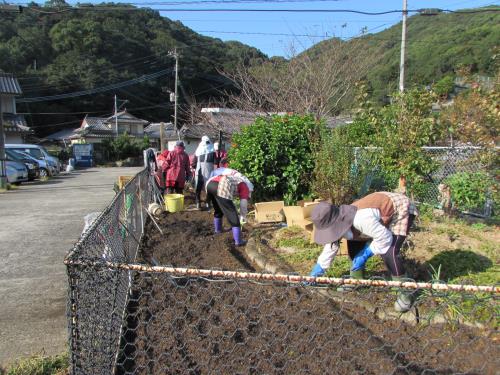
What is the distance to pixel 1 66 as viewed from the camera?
48.4 m

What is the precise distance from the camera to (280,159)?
779 cm

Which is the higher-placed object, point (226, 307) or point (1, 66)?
point (1, 66)

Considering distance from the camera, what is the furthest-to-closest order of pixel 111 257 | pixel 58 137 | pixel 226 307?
1. pixel 58 137
2. pixel 226 307
3. pixel 111 257

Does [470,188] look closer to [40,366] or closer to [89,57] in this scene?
[40,366]

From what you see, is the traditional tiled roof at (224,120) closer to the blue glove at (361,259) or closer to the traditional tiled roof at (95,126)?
the blue glove at (361,259)

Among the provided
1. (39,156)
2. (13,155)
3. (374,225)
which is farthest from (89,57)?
(374,225)

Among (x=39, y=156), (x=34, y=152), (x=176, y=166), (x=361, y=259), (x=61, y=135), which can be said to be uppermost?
(x=61, y=135)

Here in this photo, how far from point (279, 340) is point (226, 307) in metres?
0.68

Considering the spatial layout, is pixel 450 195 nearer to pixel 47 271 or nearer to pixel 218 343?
pixel 218 343

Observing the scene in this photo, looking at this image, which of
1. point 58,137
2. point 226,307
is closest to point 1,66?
point 58,137

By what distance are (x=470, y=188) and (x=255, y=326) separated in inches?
192

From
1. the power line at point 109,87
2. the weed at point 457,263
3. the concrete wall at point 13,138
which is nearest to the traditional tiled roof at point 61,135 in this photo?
the power line at point 109,87

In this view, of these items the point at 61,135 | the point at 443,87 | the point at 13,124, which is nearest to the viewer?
the point at 443,87

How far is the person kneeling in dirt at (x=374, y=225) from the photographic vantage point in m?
3.58
